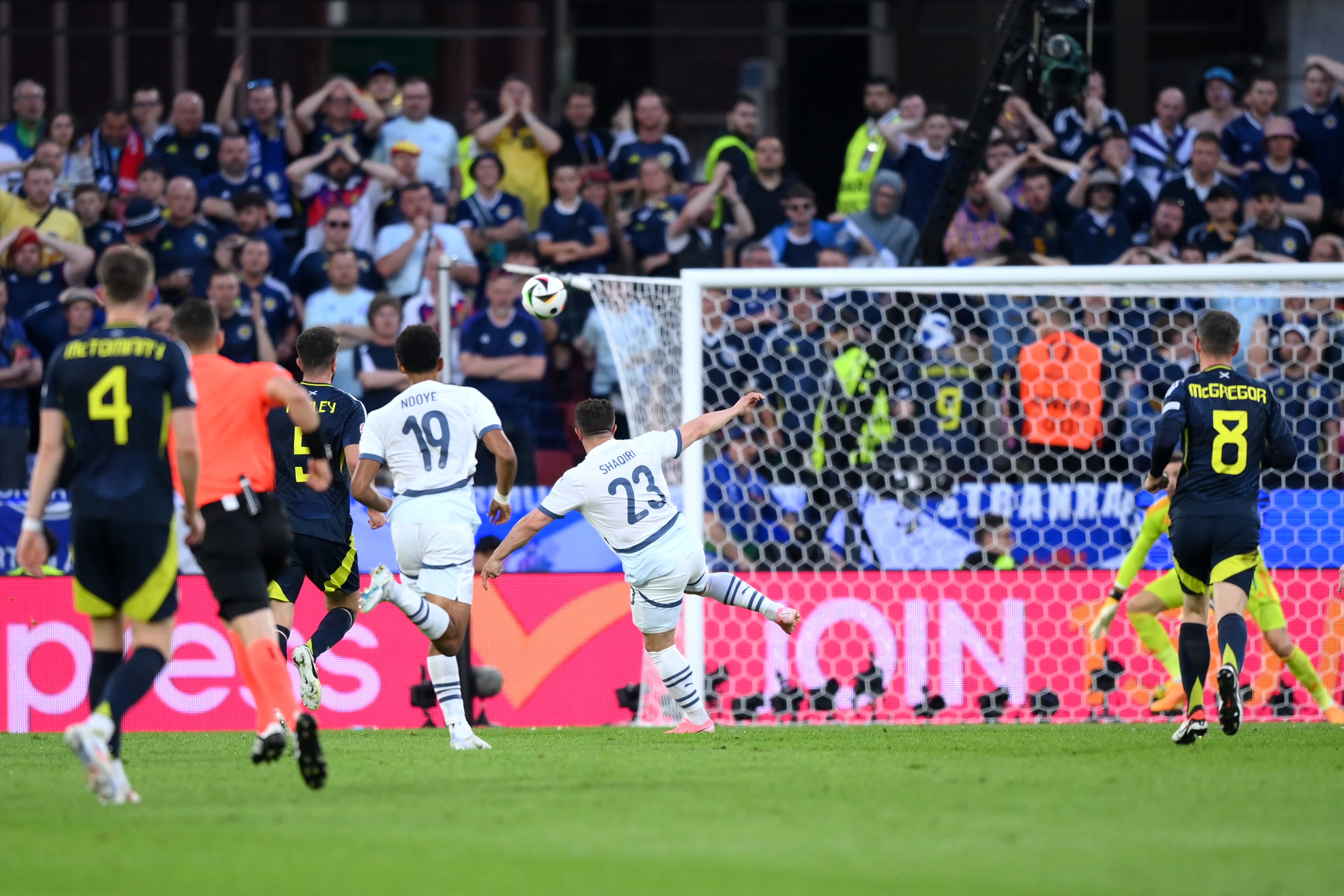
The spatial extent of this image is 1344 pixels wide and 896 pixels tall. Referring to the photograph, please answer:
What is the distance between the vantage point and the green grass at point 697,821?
5.04 meters

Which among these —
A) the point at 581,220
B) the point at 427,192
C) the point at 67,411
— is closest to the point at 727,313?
the point at 581,220

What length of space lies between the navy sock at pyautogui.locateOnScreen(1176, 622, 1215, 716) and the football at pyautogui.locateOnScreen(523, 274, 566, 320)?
4.31m

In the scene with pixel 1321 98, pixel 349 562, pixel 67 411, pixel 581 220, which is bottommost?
pixel 349 562

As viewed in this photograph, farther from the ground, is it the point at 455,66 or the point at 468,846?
the point at 455,66

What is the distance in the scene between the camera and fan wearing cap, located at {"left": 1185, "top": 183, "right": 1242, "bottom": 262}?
15.0 meters

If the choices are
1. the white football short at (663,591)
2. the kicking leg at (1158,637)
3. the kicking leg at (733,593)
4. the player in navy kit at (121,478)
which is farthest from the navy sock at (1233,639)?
the player in navy kit at (121,478)

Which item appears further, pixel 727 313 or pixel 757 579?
pixel 727 313

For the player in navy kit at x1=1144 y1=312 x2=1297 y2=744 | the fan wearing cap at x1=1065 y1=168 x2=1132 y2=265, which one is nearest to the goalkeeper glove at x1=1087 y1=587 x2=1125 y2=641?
the player in navy kit at x1=1144 y1=312 x2=1297 y2=744

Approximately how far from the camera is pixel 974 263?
49.1 feet

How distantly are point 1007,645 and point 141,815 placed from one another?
686cm

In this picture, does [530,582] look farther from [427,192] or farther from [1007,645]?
[427,192]

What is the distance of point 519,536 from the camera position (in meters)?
9.32

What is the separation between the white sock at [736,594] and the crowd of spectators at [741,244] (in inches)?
93.0

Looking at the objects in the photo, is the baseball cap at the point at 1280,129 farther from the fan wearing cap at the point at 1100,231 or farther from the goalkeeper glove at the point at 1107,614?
the goalkeeper glove at the point at 1107,614
